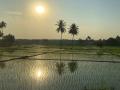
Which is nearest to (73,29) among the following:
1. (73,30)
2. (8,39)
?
(73,30)

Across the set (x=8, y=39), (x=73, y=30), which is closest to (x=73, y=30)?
(x=73, y=30)

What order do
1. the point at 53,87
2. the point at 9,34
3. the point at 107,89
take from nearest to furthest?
the point at 107,89
the point at 53,87
the point at 9,34

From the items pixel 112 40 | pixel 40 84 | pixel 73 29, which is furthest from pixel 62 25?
pixel 40 84

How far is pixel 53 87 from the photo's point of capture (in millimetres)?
9555

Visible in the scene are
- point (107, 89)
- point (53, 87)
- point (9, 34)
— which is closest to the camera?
point (107, 89)

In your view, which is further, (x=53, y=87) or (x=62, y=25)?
(x=62, y=25)

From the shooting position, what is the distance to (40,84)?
1012 cm

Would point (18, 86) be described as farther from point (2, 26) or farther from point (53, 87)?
point (2, 26)

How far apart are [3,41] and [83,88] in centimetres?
6278

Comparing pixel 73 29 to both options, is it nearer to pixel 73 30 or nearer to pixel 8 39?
pixel 73 30

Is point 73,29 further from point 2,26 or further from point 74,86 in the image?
point 74,86

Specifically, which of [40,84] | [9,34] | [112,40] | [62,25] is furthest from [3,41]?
[40,84]

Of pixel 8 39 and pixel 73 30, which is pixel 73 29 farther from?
pixel 8 39

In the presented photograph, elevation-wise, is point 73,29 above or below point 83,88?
above
